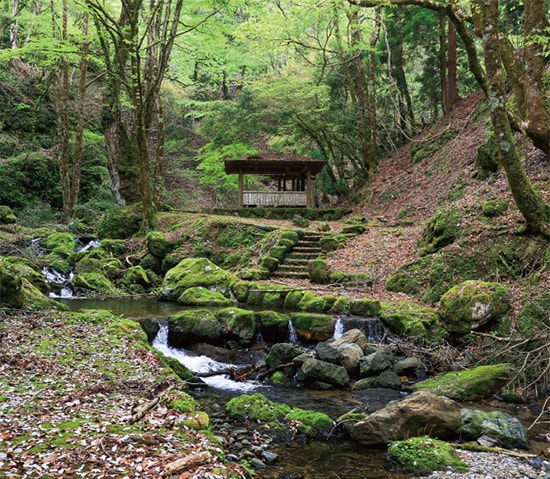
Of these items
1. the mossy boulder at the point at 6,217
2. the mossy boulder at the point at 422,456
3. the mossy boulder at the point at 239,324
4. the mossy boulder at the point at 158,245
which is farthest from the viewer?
the mossy boulder at the point at 6,217

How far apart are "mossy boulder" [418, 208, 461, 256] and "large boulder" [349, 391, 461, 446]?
21.3 ft

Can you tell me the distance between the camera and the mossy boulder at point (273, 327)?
9703 mm

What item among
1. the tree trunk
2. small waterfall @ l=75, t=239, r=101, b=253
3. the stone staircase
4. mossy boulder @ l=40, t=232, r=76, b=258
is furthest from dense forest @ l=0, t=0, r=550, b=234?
the stone staircase

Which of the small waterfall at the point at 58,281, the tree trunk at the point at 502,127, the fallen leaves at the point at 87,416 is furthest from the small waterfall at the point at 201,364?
the tree trunk at the point at 502,127

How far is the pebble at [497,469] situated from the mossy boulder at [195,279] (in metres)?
8.66

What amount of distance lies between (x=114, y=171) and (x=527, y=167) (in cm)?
1621

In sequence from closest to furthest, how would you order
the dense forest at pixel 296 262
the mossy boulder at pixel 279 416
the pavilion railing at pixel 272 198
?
the dense forest at pixel 296 262 → the mossy boulder at pixel 279 416 → the pavilion railing at pixel 272 198

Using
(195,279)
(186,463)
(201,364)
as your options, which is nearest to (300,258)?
(195,279)

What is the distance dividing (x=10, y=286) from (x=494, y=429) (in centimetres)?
809

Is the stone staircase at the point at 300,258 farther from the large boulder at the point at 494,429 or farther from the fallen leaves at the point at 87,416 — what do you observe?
the large boulder at the point at 494,429

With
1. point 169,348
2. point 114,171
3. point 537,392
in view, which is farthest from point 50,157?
point 537,392

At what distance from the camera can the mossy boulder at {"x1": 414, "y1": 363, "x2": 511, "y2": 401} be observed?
265 inches

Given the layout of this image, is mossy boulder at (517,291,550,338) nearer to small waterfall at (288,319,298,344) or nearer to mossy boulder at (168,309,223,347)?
small waterfall at (288,319,298,344)

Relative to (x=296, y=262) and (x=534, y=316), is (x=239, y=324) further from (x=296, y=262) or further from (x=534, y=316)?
(x=296, y=262)
